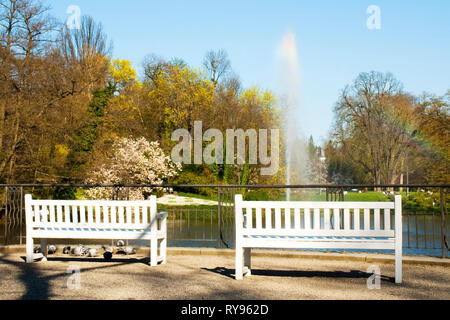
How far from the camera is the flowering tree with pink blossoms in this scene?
1192 inches

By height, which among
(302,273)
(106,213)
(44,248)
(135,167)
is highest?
(135,167)

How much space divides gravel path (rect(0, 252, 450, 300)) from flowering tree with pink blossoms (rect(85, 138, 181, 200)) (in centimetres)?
2170

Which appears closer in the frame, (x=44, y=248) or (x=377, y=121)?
(x=44, y=248)

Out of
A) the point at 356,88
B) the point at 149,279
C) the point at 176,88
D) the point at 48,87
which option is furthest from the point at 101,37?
the point at 149,279

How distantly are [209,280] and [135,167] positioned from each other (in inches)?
1110

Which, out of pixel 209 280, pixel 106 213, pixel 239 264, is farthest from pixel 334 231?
pixel 106 213

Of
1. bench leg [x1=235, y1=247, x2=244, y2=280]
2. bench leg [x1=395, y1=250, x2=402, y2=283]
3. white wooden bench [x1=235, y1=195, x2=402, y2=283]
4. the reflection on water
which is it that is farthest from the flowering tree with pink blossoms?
bench leg [x1=395, y1=250, x2=402, y2=283]

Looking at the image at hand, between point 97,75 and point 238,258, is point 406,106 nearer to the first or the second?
point 97,75

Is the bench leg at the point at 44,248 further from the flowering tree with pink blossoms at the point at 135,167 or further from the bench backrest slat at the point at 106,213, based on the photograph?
the flowering tree with pink blossoms at the point at 135,167

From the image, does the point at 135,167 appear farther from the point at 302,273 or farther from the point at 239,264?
the point at 239,264

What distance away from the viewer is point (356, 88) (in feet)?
157

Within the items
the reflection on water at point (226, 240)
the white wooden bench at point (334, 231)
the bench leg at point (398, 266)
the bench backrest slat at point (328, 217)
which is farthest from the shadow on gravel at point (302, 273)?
the reflection on water at point (226, 240)

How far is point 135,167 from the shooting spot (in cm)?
3409
